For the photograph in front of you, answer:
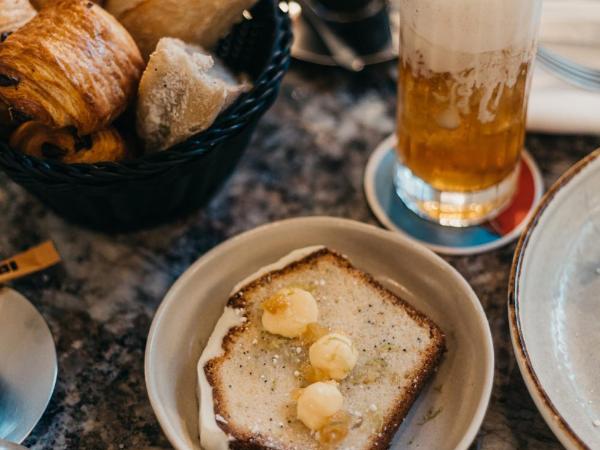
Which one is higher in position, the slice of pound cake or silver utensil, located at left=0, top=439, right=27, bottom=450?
the slice of pound cake

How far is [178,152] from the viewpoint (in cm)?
77

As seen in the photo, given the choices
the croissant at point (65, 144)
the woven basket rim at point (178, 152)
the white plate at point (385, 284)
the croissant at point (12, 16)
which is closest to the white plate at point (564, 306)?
the white plate at point (385, 284)


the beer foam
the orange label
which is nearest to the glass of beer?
the beer foam

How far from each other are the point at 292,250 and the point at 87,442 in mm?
299

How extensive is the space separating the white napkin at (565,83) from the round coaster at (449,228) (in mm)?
61

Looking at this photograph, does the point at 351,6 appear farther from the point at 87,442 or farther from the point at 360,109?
the point at 87,442

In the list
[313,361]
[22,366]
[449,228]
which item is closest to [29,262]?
[22,366]

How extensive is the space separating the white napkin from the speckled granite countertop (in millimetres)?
26

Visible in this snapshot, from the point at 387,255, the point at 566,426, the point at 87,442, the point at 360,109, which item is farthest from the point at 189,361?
the point at 360,109

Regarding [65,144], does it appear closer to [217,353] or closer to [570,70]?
[217,353]

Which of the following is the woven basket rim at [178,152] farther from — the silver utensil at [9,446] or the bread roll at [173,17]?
the silver utensil at [9,446]

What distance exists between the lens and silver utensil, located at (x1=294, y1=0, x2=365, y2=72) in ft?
3.68

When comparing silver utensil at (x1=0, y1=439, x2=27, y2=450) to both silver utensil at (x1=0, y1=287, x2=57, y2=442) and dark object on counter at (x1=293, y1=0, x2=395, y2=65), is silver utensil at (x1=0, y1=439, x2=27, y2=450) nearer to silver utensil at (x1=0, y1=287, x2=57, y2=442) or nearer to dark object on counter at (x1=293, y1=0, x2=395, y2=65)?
silver utensil at (x1=0, y1=287, x2=57, y2=442)

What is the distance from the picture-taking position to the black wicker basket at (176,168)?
0.76m
